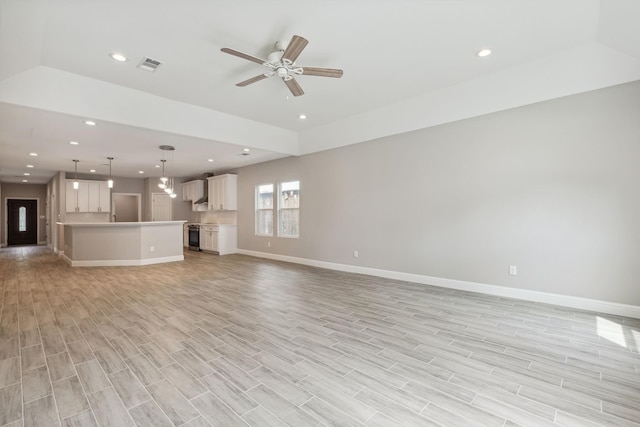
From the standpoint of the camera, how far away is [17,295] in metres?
4.41

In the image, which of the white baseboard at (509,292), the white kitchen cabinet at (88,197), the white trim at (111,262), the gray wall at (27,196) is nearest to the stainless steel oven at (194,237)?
the white trim at (111,262)

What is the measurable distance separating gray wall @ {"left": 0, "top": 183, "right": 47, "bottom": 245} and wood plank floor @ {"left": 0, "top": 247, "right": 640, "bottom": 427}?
10810 mm

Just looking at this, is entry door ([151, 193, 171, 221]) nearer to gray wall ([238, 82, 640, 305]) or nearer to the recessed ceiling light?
gray wall ([238, 82, 640, 305])

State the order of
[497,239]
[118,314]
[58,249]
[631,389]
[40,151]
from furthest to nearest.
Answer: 1. [58,249]
2. [40,151]
3. [497,239]
4. [118,314]
5. [631,389]

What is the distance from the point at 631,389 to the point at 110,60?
5969 millimetres

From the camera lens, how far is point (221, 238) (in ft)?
29.0

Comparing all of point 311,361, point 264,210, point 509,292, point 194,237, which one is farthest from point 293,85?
point 194,237

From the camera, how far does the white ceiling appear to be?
2656 millimetres

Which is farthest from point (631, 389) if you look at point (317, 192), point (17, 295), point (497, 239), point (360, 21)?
point (17, 295)

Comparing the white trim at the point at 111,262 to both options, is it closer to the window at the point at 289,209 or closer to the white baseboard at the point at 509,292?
the window at the point at 289,209

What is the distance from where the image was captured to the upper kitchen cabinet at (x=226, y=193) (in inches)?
356

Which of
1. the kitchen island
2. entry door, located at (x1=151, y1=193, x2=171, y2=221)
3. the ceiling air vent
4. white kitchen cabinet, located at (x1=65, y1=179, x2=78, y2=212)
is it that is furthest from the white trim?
the ceiling air vent

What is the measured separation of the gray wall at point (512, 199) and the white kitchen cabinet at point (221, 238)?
4.25m

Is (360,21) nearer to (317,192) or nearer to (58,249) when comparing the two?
(317,192)
